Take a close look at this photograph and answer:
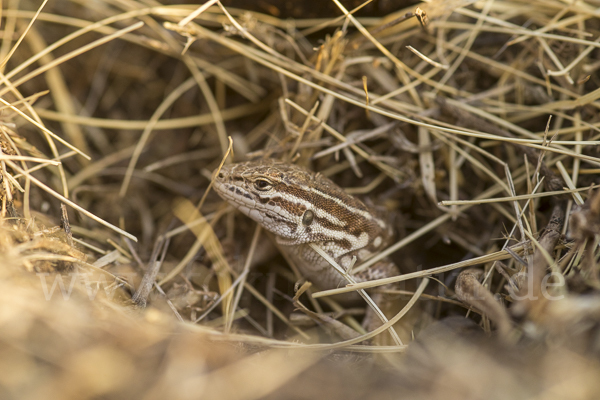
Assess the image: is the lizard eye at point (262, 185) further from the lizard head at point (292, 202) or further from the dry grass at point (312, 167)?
the dry grass at point (312, 167)

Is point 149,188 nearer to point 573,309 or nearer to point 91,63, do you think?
point 91,63

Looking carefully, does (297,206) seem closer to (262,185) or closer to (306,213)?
(306,213)

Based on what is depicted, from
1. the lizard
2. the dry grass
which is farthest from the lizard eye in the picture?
the dry grass

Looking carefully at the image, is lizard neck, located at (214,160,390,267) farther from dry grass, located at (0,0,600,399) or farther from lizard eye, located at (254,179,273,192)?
dry grass, located at (0,0,600,399)

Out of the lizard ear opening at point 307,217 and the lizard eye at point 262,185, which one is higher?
the lizard eye at point 262,185

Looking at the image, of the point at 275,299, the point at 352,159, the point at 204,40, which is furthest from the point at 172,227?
the point at 204,40

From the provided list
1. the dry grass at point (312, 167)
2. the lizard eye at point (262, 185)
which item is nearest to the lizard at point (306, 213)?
the lizard eye at point (262, 185)
